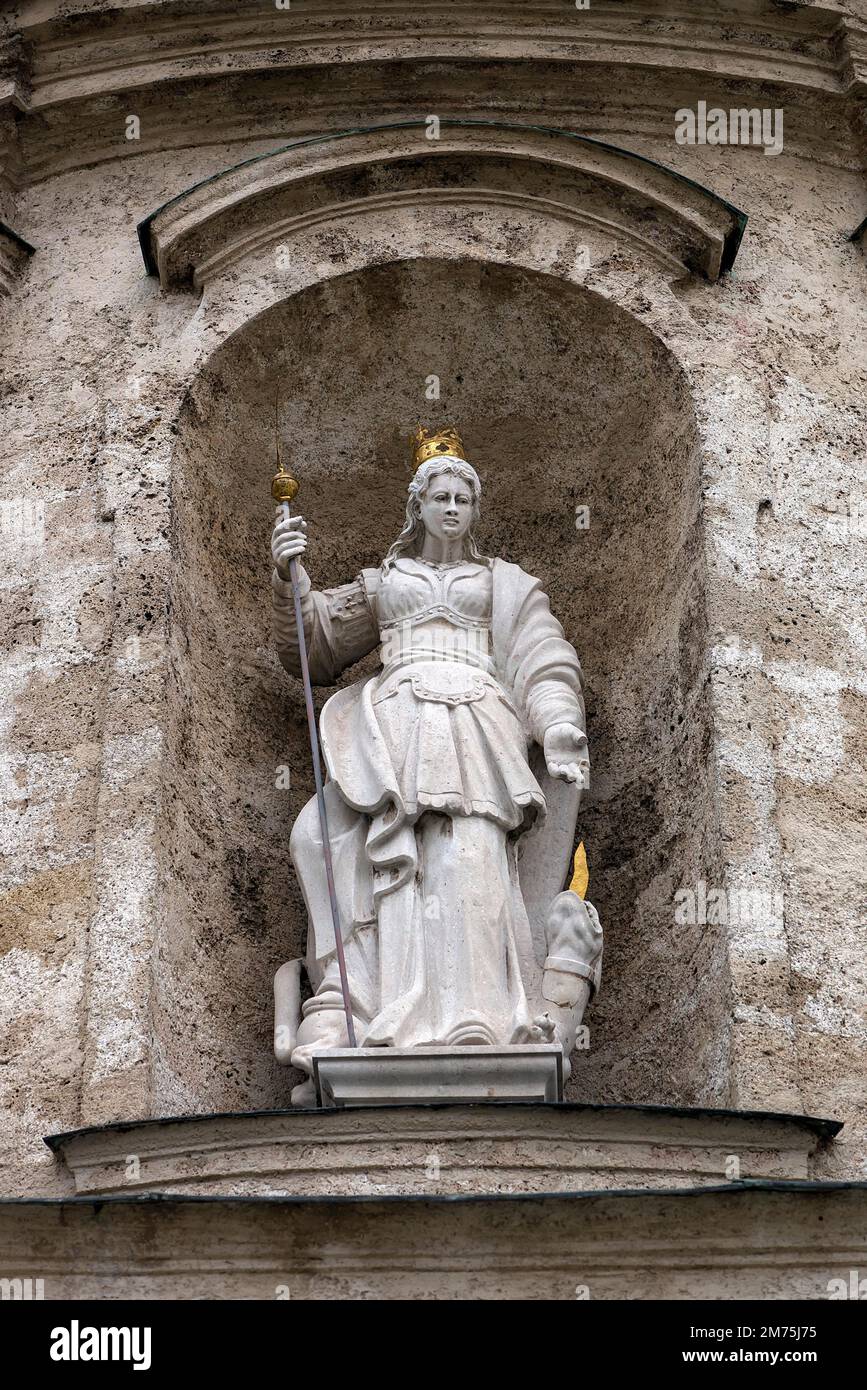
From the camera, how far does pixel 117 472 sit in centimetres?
854

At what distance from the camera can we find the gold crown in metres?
8.52

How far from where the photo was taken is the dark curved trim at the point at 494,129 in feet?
29.6

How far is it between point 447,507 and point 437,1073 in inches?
80.1

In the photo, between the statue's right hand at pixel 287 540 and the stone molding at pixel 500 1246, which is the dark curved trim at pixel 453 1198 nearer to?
the stone molding at pixel 500 1246

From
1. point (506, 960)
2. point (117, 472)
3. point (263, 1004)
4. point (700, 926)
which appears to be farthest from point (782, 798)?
point (117, 472)

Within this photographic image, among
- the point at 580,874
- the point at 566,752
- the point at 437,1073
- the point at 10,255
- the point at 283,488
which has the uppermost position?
the point at 10,255

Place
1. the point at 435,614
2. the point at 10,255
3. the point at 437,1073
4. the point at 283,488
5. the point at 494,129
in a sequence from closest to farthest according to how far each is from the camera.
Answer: the point at 437,1073 < the point at 283,488 < the point at 435,614 < the point at 494,129 < the point at 10,255

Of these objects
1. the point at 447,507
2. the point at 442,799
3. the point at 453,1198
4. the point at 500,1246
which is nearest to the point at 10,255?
the point at 447,507

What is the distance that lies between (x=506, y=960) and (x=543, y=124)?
3.46 m

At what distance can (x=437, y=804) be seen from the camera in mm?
Answer: 7512

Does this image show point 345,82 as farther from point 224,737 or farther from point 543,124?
point 224,737

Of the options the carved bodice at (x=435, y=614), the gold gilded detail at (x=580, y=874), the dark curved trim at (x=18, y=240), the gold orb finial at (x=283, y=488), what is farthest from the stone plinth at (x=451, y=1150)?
the dark curved trim at (x=18, y=240)

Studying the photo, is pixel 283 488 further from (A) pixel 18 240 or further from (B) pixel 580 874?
(A) pixel 18 240

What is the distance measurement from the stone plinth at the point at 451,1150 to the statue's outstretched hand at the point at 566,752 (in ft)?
3.91
